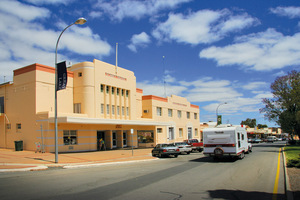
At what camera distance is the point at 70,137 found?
991 inches

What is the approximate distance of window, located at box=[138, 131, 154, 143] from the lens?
117 ft

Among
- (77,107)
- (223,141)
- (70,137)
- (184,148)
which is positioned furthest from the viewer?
(77,107)

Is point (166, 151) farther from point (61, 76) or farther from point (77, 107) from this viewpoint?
point (77, 107)

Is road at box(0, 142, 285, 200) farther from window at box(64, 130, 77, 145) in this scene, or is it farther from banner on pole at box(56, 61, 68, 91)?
window at box(64, 130, 77, 145)

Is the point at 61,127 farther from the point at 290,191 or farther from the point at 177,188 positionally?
the point at 290,191

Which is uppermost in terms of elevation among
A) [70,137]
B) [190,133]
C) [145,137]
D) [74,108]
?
[74,108]

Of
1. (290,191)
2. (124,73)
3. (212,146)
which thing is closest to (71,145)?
(124,73)

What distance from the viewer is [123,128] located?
3192cm

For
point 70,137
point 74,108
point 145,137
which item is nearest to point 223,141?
point 70,137

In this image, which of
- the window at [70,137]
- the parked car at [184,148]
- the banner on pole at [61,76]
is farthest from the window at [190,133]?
the banner on pole at [61,76]

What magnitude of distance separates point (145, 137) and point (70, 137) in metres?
13.2

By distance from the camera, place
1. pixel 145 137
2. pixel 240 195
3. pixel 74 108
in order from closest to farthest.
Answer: pixel 240 195
pixel 74 108
pixel 145 137

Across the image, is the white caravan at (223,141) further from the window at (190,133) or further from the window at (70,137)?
the window at (190,133)

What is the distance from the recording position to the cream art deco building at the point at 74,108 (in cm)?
2378
